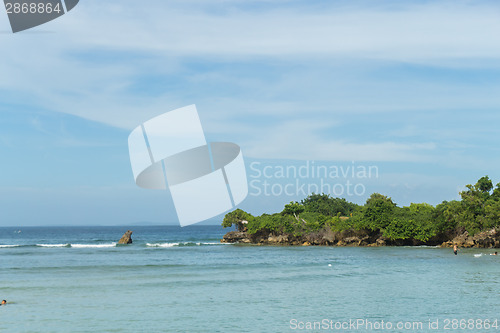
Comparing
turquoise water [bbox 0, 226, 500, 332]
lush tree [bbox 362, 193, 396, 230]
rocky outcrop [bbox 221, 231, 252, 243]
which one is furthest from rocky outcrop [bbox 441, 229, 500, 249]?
rocky outcrop [bbox 221, 231, 252, 243]

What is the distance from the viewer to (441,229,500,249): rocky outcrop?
65062 millimetres

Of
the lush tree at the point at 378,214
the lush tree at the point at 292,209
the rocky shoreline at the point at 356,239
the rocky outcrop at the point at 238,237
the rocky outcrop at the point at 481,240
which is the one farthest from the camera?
the rocky outcrop at the point at 238,237

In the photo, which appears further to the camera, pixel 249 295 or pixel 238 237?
pixel 238 237

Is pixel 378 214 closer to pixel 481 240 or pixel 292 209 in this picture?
pixel 481 240

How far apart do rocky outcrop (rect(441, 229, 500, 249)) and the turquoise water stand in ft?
50.5

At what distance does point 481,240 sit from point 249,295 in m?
45.3

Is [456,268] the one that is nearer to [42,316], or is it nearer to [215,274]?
[215,274]

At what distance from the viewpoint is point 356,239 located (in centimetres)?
7806

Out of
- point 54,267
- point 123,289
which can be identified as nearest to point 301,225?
point 54,267

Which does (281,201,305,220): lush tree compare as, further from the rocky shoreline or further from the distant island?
the rocky shoreline

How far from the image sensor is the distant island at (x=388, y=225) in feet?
217

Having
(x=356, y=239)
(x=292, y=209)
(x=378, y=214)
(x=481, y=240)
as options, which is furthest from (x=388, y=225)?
(x=292, y=209)

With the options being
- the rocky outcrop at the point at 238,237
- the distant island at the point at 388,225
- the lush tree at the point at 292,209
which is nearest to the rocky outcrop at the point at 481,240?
the distant island at the point at 388,225

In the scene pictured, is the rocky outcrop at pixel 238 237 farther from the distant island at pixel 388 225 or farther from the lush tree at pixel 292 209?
the lush tree at pixel 292 209
